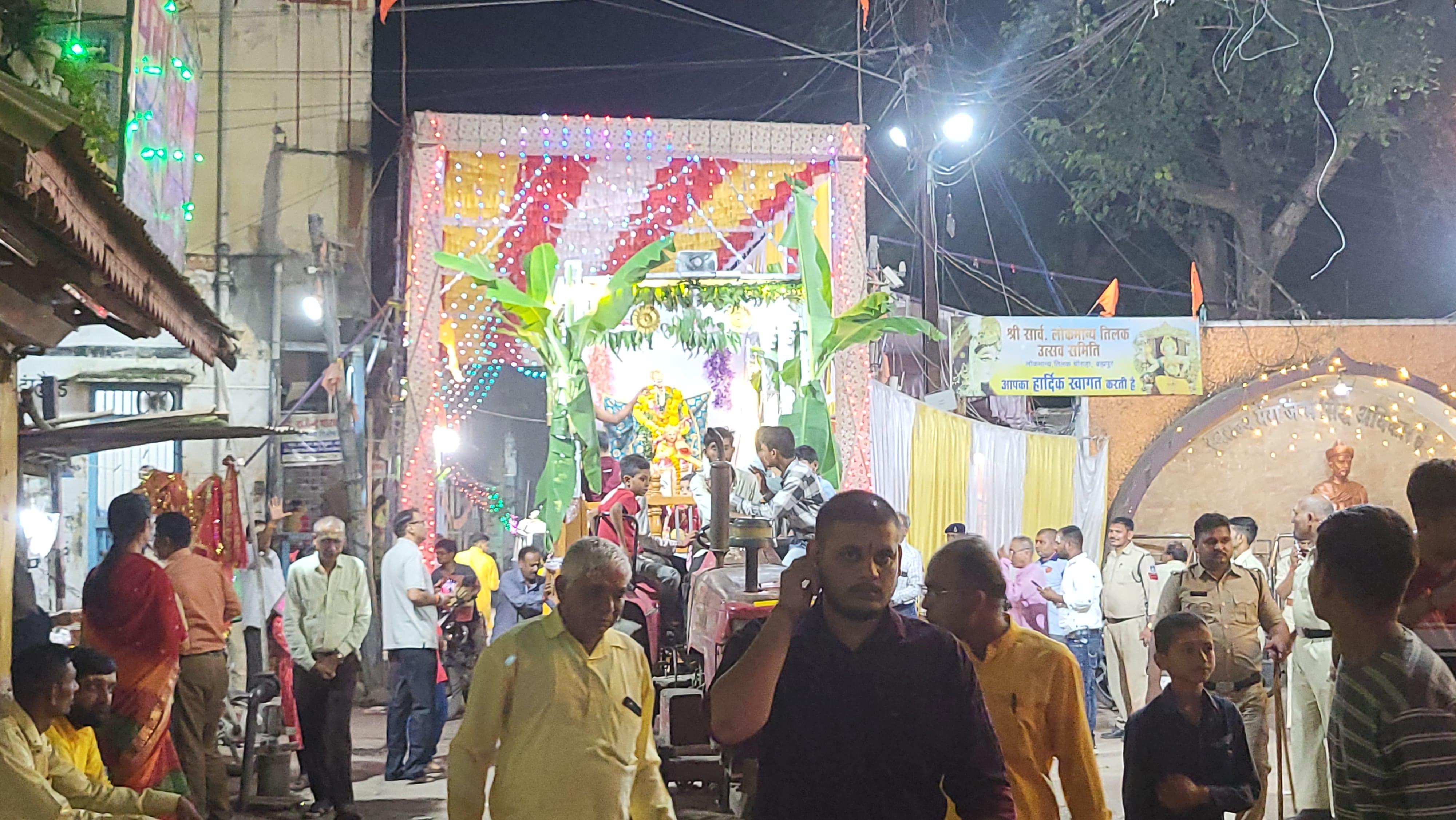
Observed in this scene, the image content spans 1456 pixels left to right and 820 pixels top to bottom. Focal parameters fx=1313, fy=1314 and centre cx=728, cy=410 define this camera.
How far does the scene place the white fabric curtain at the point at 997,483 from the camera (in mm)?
16312

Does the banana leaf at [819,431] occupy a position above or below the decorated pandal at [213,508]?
above

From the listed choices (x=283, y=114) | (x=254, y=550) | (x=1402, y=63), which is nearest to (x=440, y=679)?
(x=254, y=550)

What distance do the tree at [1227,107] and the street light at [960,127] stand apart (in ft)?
16.0

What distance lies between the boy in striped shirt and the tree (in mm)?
18137

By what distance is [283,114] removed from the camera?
21.2 metres

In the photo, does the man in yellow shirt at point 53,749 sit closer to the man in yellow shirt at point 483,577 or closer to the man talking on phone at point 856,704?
the man talking on phone at point 856,704

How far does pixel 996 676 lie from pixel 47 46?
728cm

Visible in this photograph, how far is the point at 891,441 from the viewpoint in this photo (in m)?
15.8

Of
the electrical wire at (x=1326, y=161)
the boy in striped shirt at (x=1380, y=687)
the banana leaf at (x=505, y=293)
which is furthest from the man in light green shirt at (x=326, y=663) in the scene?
the electrical wire at (x=1326, y=161)

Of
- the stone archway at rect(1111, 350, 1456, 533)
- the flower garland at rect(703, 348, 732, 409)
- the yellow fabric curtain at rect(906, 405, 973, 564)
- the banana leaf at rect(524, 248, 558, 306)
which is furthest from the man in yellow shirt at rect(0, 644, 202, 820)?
the stone archway at rect(1111, 350, 1456, 533)

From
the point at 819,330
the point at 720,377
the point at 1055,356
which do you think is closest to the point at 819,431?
the point at 819,330

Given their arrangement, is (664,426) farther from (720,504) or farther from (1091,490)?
(720,504)

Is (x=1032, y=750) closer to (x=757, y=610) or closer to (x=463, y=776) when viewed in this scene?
(x=463, y=776)

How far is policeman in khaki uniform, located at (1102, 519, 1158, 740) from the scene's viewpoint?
1269 centimetres
